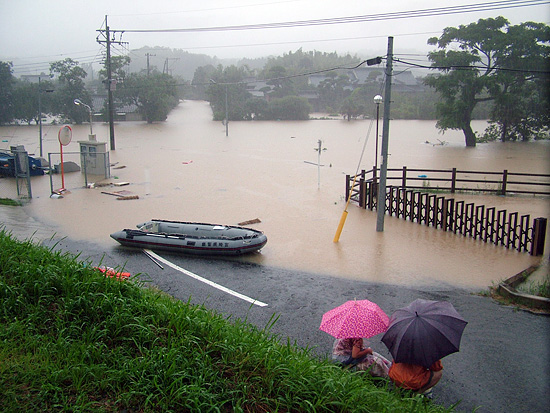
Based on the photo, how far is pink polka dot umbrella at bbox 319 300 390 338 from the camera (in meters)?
5.26

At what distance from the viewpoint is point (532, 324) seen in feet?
26.5

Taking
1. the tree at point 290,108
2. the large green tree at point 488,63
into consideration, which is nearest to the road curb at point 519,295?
the large green tree at point 488,63

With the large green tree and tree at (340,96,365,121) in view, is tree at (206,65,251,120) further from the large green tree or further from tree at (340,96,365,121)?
the large green tree

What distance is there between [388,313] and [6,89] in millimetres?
49358

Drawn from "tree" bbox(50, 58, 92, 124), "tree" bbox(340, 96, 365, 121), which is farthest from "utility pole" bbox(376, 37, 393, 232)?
"tree" bbox(340, 96, 365, 121)

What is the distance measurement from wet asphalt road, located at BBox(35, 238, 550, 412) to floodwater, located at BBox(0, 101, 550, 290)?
0.83 meters

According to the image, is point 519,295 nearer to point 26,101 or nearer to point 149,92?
point 26,101

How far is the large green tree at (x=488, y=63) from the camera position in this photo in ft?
115

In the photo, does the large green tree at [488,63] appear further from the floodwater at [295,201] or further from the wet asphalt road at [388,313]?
the wet asphalt road at [388,313]

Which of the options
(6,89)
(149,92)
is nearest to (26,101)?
(6,89)

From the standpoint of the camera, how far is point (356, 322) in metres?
5.32

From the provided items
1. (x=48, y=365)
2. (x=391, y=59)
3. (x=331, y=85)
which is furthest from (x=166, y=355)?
(x=331, y=85)

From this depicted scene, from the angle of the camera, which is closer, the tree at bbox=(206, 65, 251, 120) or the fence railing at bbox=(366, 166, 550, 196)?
the fence railing at bbox=(366, 166, 550, 196)

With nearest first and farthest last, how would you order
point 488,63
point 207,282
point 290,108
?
point 207,282 < point 488,63 < point 290,108
